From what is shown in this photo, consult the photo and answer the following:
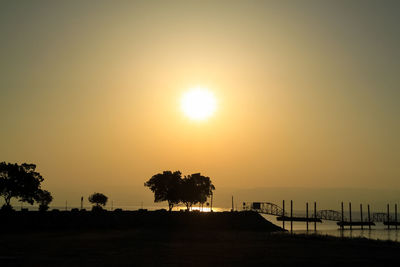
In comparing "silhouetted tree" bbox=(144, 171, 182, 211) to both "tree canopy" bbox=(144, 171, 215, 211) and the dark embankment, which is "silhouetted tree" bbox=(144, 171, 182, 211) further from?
the dark embankment

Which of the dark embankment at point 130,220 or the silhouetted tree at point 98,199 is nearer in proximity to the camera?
the dark embankment at point 130,220

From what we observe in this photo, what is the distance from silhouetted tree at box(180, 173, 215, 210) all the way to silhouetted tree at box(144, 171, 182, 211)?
1558 millimetres

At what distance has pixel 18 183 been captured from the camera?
85312mm

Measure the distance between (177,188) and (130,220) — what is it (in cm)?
3084

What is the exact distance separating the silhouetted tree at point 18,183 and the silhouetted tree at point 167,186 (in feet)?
118

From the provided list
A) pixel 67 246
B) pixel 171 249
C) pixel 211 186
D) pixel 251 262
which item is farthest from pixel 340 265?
pixel 211 186

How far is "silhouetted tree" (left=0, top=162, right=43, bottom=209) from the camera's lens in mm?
84312

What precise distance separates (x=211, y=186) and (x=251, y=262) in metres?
90.5

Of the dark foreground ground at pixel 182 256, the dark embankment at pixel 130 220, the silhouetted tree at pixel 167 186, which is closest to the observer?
the dark foreground ground at pixel 182 256

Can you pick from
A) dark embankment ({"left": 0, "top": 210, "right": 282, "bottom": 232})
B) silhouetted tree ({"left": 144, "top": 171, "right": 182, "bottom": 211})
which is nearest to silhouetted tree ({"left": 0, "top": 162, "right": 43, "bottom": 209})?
dark embankment ({"left": 0, "top": 210, "right": 282, "bottom": 232})

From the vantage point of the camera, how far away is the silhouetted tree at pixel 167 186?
114 metres

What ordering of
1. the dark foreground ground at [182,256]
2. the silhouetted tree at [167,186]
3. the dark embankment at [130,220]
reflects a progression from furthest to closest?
the silhouetted tree at [167,186]
the dark embankment at [130,220]
the dark foreground ground at [182,256]

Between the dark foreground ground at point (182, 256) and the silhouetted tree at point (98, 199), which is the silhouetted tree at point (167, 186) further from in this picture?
the dark foreground ground at point (182, 256)

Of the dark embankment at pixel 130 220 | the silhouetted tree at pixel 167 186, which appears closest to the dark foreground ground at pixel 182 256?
the dark embankment at pixel 130 220
